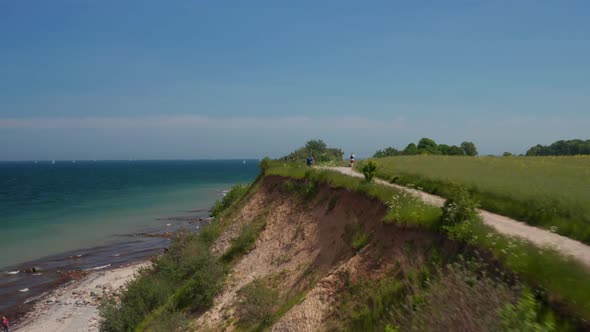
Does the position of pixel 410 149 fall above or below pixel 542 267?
above

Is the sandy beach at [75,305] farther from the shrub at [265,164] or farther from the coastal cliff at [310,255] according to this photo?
the shrub at [265,164]

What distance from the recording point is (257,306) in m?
16.4

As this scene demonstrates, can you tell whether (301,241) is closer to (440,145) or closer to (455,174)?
(455,174)

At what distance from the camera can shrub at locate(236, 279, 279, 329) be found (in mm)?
16000

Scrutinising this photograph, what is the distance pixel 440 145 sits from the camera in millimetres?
69875

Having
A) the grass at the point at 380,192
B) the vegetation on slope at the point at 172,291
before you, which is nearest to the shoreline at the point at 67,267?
the vegetation on slope at the point at 172,291

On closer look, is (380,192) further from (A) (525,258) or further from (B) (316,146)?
(B) (316,146)

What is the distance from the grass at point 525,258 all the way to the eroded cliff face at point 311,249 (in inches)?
23.4

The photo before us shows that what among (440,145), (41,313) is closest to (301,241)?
(41,313)

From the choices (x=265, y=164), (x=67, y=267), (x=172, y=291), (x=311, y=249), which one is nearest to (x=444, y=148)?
(x=265, y=164)

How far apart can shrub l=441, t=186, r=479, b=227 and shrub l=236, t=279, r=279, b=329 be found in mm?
8253

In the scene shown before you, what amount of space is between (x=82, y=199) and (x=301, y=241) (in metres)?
83.8

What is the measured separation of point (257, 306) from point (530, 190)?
11741 mm

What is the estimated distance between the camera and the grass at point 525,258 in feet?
23.7
